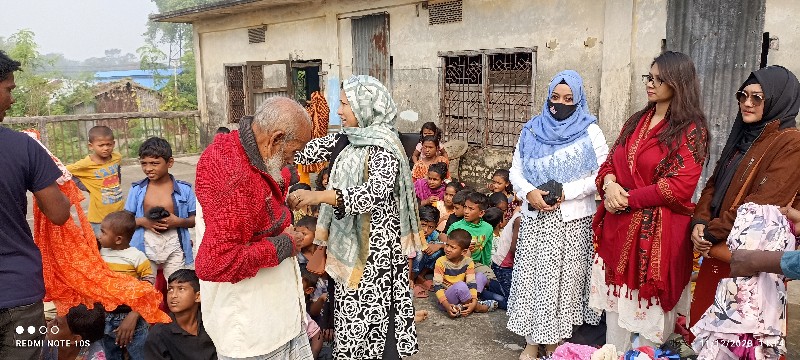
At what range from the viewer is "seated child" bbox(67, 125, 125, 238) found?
453 centimetres

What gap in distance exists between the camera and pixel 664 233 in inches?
112

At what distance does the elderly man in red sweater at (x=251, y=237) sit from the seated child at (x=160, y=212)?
1757mm

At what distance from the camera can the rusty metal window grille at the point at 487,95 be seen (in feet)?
26.7

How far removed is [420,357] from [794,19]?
489 cm

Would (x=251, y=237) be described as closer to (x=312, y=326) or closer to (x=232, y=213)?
(x=232, y=213)

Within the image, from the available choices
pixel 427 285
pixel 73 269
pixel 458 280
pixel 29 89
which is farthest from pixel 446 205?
pixel 29 89

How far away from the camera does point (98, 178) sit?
4539 mm

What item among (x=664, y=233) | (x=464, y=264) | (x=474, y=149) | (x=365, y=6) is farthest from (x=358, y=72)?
(x=664, y=233)

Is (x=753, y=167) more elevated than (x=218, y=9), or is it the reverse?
(x=218, y=9)

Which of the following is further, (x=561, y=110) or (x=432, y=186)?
(x=432, y=186)

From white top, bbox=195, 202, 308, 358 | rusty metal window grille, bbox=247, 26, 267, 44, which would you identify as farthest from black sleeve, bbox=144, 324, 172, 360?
rusty metal window grille, bbox=247, 26, 267, 44

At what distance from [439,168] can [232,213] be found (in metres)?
4.73

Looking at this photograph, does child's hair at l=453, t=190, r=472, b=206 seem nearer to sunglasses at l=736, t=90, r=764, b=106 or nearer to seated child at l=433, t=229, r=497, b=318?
seated child at l=433, t=229, r=497, b=318

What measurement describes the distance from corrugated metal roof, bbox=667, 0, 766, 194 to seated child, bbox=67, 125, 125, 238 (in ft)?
19.0
